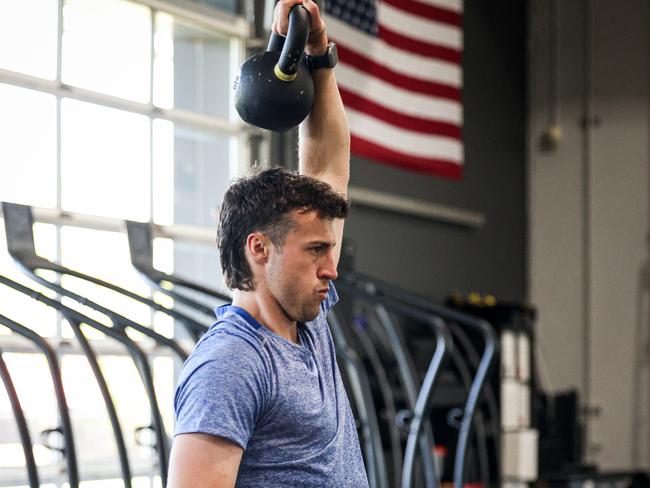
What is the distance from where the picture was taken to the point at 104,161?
4.30 metres

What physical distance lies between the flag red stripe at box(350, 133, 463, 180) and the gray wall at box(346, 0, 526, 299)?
16 centimetres

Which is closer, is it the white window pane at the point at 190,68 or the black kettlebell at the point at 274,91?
the black kettlebell at the point at 274,91

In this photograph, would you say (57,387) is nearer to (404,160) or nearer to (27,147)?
(27,147)

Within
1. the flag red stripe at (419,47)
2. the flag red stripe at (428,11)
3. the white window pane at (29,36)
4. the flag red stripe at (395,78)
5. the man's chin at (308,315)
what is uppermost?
the flag red stripe at (428,11)

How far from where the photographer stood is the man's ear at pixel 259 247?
1778mm

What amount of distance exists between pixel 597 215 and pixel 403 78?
214cm

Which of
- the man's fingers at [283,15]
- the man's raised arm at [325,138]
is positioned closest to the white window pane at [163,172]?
the man's raised arm at [325,138]

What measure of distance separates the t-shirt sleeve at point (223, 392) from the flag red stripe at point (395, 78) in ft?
12.8

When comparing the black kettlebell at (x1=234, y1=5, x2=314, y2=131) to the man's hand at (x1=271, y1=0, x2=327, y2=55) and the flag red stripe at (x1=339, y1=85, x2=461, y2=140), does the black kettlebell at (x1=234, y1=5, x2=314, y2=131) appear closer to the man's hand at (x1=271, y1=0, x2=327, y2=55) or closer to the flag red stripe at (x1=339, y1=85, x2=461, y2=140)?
the man's hand at (x1=271, y1=0, x2=327, y2=55)

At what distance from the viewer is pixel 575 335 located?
7289 mm

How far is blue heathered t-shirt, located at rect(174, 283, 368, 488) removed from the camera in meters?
1.58

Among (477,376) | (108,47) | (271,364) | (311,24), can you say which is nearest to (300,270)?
(271,364)

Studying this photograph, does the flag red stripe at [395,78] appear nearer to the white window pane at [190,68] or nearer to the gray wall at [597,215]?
the white window pane at [190,68]

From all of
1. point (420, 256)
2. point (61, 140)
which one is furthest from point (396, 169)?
Result: point (61, 140)
